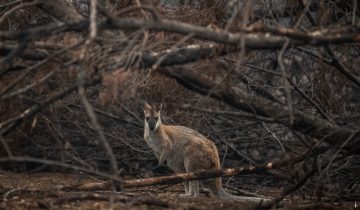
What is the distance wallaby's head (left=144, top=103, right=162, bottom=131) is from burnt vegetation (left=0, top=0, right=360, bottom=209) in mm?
210

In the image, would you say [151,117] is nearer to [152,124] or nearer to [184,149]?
[152,124]

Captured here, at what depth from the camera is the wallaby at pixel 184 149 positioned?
26.6 feet

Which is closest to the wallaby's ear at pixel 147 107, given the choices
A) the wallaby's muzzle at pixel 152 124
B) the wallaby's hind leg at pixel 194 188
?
the wallaby's muzzle at pixel 152 124

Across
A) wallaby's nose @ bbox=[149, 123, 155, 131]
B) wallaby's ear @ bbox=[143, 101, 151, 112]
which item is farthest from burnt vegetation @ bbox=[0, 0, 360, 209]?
wallaby's nose @ bbox=[149, 123, 155, 131]

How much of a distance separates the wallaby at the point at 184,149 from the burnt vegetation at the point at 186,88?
0.92 feet

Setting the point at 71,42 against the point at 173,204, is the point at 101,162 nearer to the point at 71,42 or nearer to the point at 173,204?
the point at 173,204

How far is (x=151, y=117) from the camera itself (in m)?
9.23

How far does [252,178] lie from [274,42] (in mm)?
5248

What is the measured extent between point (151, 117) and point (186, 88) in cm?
157

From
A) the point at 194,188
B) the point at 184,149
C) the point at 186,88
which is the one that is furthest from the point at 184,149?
the point at 186,88

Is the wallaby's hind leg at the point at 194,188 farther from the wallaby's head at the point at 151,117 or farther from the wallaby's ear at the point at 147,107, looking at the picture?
the wallaby's ear at the point at 147,107

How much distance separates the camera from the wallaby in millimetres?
8109

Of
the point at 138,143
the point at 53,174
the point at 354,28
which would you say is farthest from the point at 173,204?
the point at 53,174

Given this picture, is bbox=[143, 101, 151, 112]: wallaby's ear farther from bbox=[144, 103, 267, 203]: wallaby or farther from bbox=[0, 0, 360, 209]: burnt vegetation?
bbox=[0, 0, 360, 209]: burnt vegetation
